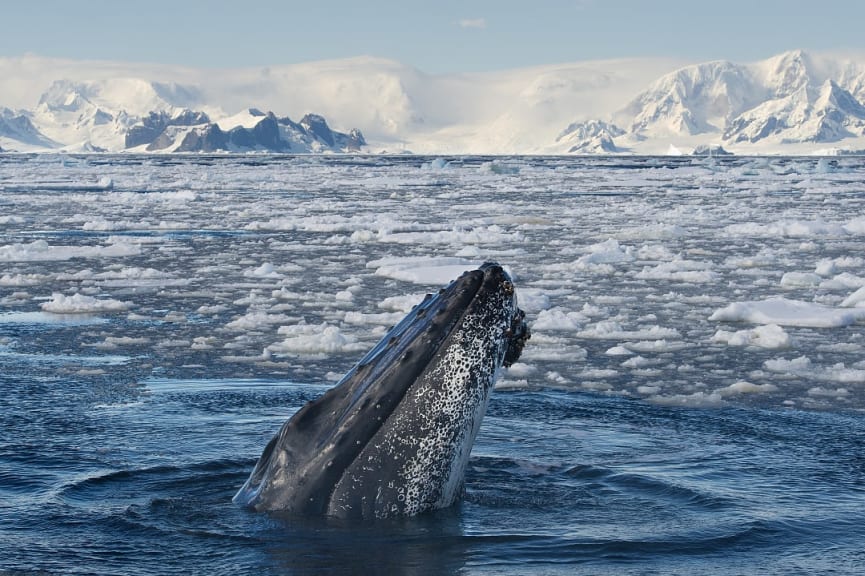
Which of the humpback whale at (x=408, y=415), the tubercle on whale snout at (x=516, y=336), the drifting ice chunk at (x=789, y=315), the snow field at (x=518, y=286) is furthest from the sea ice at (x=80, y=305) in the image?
the tubercle on whale snout at (x=516, y=336)

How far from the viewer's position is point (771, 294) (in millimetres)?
14062

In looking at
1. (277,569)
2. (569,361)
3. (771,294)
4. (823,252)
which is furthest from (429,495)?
(823,252)

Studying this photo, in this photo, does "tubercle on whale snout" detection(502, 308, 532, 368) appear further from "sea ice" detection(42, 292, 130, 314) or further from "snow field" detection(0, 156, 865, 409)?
"sea ice" detection(42, 292, 130, 314)

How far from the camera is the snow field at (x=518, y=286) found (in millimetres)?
9383

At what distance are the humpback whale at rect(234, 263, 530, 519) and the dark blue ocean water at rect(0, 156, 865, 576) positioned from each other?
15cm

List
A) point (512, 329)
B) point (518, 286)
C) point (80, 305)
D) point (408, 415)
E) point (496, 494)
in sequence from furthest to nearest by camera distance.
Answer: point (518, 286) < point (80, 305) < point (496, 494) < point (512, 329) < point (408, 415)

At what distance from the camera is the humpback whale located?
4777 millimetres

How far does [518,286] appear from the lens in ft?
49.3

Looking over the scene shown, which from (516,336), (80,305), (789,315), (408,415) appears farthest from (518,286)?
(408,415)

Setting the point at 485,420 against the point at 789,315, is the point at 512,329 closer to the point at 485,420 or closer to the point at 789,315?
the point at 485,420

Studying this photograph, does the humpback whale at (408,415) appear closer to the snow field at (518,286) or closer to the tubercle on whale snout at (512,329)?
the tubercle on whale snout at (512,329)

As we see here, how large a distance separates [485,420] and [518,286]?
7.68 m

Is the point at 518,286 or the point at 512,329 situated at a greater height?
the point at 512,329

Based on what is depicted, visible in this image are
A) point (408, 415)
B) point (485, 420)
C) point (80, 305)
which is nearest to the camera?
point (408, 415)
